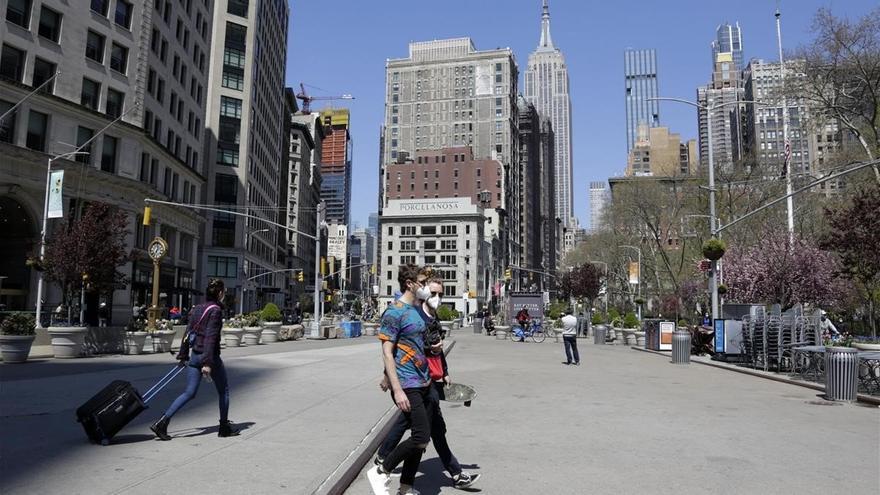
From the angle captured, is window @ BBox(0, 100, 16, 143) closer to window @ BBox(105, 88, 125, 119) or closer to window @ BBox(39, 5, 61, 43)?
window @ BBox(39, 5, 61, 43)

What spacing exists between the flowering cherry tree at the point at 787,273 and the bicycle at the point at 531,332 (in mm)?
14774

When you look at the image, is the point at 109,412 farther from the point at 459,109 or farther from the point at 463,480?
the point at 459,109

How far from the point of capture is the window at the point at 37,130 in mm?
32938

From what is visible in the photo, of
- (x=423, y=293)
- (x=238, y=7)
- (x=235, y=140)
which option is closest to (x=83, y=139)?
(x=235, y=140)

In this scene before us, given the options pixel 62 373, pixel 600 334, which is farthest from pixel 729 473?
pixel 600 334

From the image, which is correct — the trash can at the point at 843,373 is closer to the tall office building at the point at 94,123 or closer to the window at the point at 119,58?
the tall office building at the point at 94,123

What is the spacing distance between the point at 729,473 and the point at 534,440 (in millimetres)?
2477

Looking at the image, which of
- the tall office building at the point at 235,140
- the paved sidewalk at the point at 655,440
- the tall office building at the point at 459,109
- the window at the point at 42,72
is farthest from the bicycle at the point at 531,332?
the tall office building at the point at 459,109

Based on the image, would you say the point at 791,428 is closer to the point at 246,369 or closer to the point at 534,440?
the point at 534,440

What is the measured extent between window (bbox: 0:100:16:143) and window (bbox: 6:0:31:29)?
176 inches

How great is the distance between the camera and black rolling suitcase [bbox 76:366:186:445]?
6.71 meters

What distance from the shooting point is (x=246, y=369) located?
1572 centimetres

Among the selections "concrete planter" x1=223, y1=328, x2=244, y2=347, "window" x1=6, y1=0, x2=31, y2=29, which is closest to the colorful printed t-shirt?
"concrete planter" x1=223, y1=328, x2=244, y2=347

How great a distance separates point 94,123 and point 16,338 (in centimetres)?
2430
